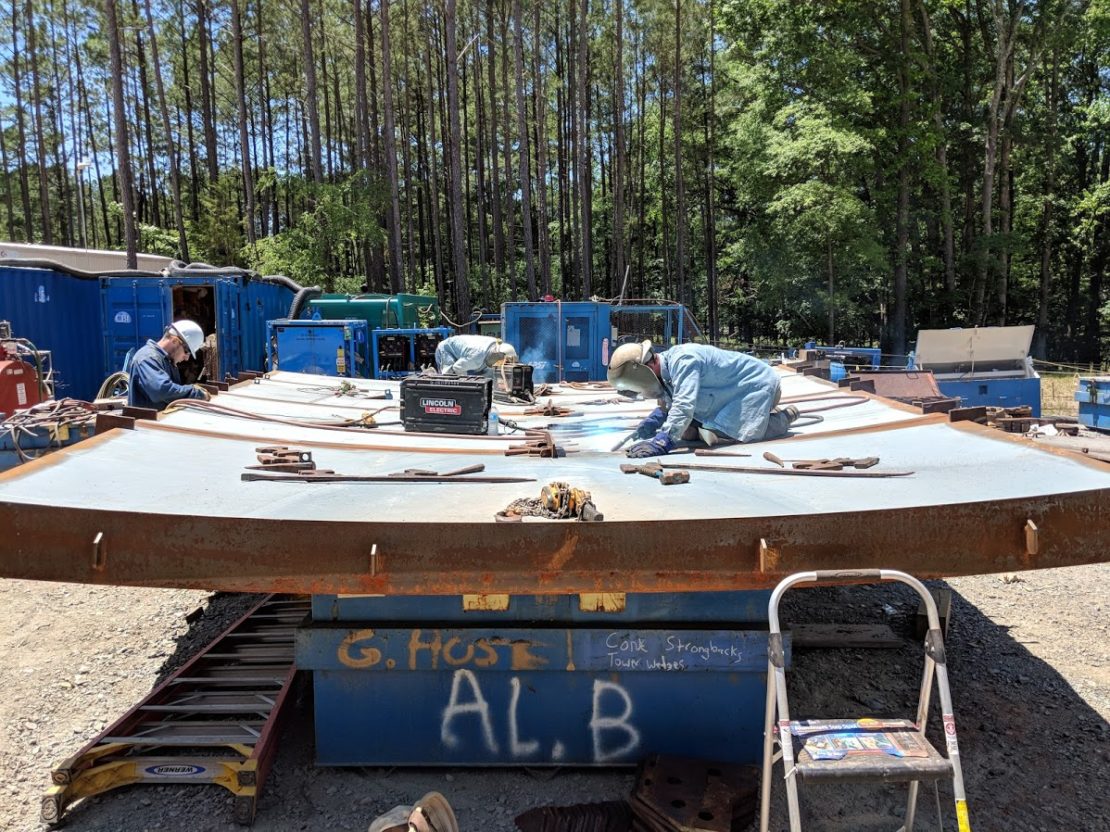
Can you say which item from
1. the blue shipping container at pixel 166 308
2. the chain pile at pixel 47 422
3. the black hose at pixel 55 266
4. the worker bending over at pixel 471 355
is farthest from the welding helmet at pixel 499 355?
the black hose at pixel 55 266

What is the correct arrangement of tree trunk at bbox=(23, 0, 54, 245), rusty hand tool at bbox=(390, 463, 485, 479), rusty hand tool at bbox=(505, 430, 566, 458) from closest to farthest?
rusty hand tool at bbox=(390, 463, 485, 479), rusty hand tool at bbox=(505, 430, 566, 458), tree trunk at bbox=(23, 0, 54, 245)

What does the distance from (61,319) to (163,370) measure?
8186 mm

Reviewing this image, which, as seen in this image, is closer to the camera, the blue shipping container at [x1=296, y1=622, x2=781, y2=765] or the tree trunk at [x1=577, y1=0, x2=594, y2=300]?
the blue shipping container at [x1=296, y1=622, x2=781, y2=765]

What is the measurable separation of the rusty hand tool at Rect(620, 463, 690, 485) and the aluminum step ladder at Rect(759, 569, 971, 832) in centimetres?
108

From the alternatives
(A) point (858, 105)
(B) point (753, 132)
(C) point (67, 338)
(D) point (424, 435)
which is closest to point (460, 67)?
(B) point (753, 132)

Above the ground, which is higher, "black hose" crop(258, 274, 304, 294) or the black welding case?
"black hose" crop(258, 274, 304, 294)

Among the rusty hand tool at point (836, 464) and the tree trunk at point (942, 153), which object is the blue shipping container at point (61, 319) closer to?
the rusty hand tool at point (836, 464)

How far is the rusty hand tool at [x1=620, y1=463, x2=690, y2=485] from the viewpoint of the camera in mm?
3598

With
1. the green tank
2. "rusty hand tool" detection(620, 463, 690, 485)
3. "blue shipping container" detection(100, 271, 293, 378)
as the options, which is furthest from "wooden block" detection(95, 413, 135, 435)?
the green tank

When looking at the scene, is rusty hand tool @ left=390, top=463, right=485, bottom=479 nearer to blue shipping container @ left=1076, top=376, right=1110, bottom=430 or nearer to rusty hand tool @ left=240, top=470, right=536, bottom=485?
rusty hand tool @ left=240, top=470, right=536, bottom=485

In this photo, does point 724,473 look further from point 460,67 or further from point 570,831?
point 460,67

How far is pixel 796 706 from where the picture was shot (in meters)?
4.25

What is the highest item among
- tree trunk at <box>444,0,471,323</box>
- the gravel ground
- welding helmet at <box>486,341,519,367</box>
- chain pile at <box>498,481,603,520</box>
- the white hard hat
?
tree trunk at <box>444,0,471,323</box>

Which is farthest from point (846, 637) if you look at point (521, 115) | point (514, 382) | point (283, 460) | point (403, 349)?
point (521, 115)
